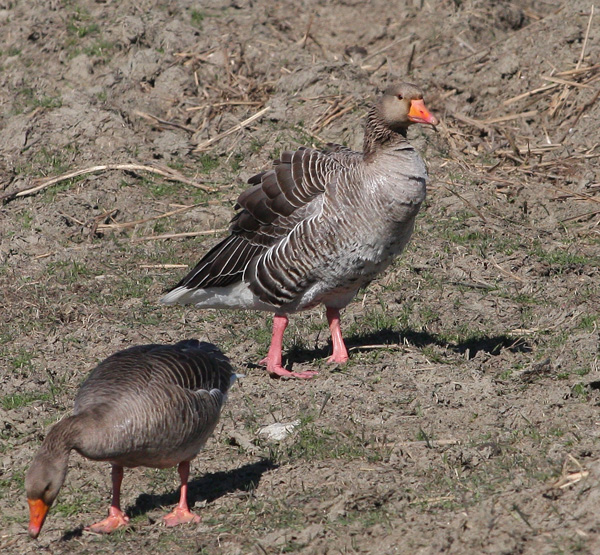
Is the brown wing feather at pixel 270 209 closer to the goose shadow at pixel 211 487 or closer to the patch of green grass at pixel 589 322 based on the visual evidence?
the goose shadow at pixel 211 487

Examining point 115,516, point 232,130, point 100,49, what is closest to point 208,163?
point 232,130

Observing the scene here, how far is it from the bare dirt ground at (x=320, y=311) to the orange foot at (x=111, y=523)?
0.07 m

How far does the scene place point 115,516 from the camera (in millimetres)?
6062

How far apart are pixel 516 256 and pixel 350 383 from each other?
10.3 feet

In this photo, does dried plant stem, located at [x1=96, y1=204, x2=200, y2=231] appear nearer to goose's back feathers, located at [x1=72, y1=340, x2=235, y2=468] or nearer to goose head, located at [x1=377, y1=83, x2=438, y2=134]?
goose head, located at [x1=377, y1=83, x2=438, y2=134]

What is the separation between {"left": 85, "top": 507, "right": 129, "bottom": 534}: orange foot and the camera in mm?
6008

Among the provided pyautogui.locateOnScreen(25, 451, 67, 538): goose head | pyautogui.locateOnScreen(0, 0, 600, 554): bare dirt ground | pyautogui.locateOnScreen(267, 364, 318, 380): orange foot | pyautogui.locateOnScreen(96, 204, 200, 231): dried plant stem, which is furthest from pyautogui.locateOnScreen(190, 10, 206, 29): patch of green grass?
pyautogui.locateOnScreen(25, 451, 67, 538): goose head

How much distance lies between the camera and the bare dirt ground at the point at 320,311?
5977 millimetres

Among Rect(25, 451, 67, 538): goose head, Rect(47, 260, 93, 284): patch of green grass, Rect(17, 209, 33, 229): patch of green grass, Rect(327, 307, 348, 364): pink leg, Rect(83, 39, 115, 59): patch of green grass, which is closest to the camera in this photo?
Rect(25, 451, 67, 538): goose head

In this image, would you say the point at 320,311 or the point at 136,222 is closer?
the point at 320,311

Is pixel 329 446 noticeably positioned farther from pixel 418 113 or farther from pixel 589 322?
pixel 589 322

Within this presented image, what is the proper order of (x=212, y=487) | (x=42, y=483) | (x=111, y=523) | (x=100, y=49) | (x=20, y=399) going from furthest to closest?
1. (x=100, y=49)
2. (x=20, y=399)
3. (x=212, y=487)
4. (x=111, y=523)
5. (x=42, y=483)

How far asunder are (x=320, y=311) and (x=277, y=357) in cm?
152

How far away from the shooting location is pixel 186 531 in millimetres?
5992
